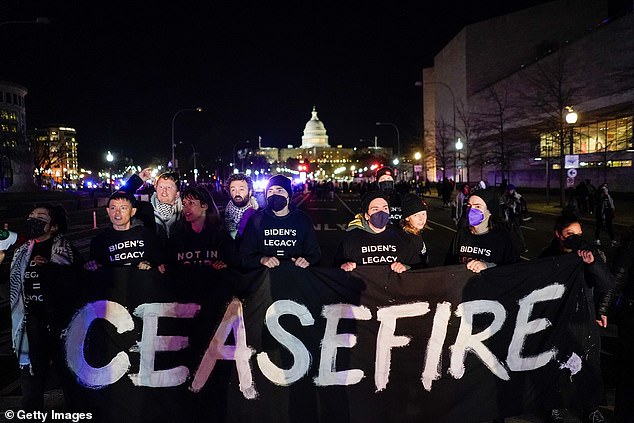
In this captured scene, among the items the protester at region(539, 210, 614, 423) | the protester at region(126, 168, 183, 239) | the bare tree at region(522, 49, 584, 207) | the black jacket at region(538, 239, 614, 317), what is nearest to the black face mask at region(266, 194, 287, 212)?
the protester at region(126, 168, 183, 239)

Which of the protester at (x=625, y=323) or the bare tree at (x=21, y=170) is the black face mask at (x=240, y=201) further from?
the bare tree at (x=21, y=170)

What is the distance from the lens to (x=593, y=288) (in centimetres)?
479

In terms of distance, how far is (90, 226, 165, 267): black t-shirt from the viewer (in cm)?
478

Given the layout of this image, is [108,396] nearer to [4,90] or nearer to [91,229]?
[91,229]

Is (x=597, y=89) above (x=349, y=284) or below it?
above

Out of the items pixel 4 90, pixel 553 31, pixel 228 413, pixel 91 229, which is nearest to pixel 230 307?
pixel 228 413

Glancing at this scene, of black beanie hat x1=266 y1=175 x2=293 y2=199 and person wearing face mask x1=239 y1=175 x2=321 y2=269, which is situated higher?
black beanie hat x1=266 y1=175 x2=293 y2=199

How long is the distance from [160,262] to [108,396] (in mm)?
1116

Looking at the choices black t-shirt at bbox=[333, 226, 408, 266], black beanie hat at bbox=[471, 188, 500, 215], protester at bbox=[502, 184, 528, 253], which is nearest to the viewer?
black t-shirt at bbox=[333, 226, 408, 266]

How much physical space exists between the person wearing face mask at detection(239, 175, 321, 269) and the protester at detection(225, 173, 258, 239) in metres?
1.88

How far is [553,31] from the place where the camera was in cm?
6556

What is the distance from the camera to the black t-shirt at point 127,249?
4.78 metres

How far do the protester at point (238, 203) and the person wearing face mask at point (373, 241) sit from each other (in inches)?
94.9

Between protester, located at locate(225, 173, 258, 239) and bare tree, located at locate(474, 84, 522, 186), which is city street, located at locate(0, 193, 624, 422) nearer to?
protester, located at locate(225, 173, 258, 239)
